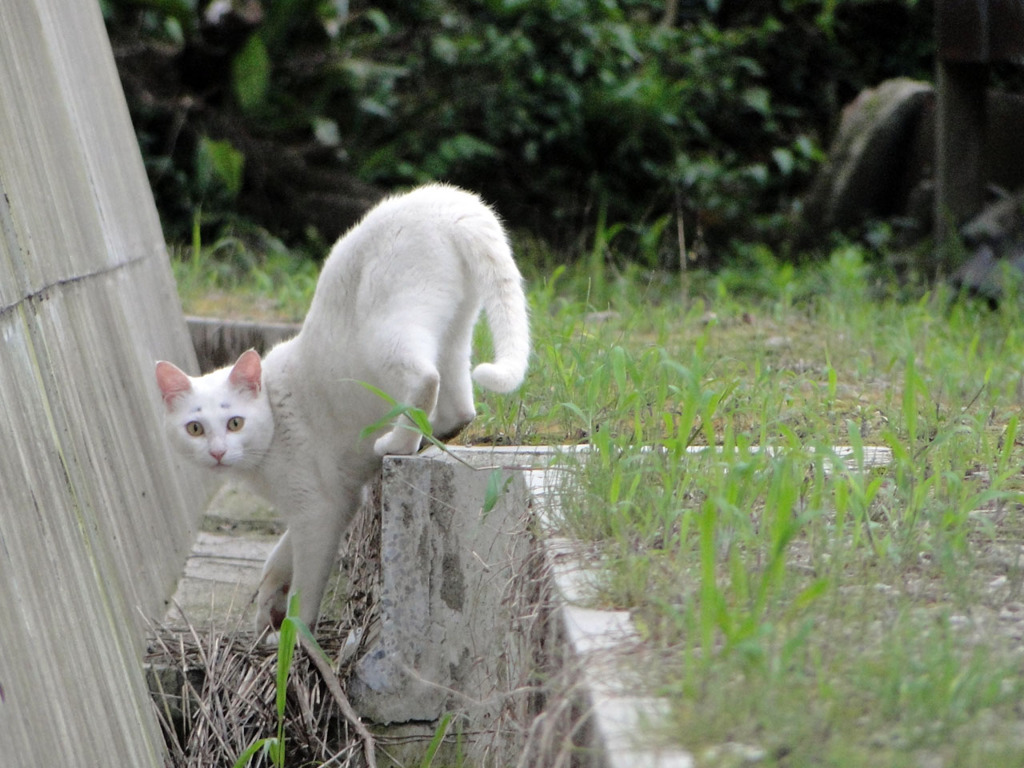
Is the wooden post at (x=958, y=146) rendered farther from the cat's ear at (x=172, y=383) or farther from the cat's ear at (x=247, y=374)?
the cat's ear at (x=172, y=383)

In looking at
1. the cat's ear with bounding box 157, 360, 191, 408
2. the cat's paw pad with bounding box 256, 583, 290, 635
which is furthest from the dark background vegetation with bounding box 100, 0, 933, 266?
the cat's ear with bounding box 157, 360, 191, 408

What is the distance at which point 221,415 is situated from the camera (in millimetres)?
2900

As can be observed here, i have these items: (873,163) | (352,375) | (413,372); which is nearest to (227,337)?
(352,375)

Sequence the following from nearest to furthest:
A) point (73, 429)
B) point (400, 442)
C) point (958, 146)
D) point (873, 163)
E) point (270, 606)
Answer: point (73, 429)
point (400, 442)
point (270, 606)
point (958, 146)
point (873, 163)

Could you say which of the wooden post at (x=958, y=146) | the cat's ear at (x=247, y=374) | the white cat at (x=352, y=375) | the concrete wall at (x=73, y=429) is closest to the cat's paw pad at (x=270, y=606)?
the white cat at (x=352, y=375)

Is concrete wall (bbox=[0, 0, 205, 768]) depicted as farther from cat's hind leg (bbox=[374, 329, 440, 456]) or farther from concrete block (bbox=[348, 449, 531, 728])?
cat's hind leg (bbox=[374, 329, 440, 456])

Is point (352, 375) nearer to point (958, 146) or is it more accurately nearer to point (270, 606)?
point (270, 606)

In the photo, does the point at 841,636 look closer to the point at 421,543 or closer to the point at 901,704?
the point at 901,704

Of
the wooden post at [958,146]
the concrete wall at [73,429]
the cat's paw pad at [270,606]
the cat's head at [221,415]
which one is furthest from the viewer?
the wooden post at [958,146]

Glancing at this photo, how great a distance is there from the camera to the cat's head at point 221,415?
2.89 metres

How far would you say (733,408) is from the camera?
9.47 feet

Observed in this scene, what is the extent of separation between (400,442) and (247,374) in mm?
492

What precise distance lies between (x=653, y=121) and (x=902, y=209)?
188cm

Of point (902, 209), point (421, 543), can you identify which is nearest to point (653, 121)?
point (902, 209)
